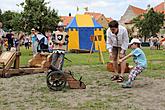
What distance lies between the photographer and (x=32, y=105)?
7.09m

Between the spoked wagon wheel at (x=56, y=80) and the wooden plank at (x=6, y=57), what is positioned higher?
the wooden plank at (x=6, y=57)

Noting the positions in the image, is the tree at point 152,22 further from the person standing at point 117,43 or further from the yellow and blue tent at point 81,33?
the person standing at point 117,43

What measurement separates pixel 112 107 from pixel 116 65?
4.16m

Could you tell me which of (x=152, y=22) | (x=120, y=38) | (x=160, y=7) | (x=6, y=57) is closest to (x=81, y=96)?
(x=120, y=38)

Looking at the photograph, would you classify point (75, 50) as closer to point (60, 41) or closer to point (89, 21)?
point (89, 21)

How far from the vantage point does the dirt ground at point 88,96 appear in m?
6.94

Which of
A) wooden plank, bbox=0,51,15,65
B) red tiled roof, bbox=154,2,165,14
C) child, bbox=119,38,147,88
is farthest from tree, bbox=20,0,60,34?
red tiled roof, bbox=154,2,165,14

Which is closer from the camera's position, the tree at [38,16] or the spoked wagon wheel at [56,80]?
the spoked wagon wheel at [56,80]

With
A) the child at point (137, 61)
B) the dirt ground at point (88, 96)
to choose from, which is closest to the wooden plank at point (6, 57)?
the dirt ground at point (88, 96)

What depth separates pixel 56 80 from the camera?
8.94m

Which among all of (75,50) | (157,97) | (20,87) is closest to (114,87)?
(157,97)

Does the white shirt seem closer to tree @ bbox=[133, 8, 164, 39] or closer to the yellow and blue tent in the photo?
the yellow and blue tent

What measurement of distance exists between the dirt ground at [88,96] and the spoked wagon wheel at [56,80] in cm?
15

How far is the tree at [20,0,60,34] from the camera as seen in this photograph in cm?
3159
